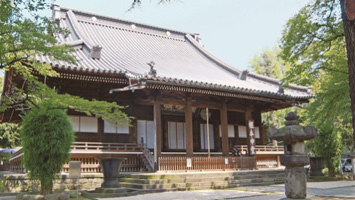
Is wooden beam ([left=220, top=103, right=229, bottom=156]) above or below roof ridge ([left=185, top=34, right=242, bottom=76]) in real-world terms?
below

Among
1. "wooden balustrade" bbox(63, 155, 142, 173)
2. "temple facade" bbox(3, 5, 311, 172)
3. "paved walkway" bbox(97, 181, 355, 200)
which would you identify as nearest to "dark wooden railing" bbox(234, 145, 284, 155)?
"temple facade" bbox(3, 5, 311, 172)

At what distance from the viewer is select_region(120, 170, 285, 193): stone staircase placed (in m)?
11.0

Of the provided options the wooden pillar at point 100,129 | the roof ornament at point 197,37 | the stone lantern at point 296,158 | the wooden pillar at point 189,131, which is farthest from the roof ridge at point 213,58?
the stone lantern at point 296,158

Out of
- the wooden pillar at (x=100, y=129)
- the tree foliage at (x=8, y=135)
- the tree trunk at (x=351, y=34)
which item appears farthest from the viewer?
the tree foliage at (x=8, y=135)

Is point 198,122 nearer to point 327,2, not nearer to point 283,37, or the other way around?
point 283,37

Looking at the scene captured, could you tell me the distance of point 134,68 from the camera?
15.5m

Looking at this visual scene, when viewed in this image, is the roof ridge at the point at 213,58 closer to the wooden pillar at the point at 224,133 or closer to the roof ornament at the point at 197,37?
the roof ornament at the point at 197,37

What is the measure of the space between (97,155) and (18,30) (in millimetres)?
7104

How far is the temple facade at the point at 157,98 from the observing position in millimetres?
13406

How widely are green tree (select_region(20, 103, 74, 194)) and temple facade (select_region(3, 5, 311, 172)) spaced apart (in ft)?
8.43

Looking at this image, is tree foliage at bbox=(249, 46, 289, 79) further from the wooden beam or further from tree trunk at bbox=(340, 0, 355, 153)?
tree trunk at bbox=(340, 0, 355, 153)

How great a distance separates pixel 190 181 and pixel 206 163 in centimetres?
271

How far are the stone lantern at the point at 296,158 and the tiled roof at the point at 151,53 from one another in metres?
6.87

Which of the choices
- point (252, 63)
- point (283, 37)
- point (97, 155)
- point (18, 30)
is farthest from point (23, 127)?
point (252, 63)
